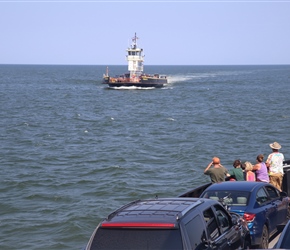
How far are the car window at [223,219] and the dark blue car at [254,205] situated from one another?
3.93ft

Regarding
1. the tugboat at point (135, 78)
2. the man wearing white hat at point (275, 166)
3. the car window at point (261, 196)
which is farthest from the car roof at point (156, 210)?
the tugboat at point (135, 78)

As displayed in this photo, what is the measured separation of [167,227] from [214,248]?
0.95 m

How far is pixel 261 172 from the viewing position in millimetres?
12523

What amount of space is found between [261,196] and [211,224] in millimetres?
2879

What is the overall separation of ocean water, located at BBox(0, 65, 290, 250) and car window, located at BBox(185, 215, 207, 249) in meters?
8.68

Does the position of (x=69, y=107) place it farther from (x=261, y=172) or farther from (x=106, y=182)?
(x=261, y=172)

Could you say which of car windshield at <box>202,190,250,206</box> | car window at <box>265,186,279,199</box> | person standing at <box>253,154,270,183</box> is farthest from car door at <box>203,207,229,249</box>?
person standing at <box>253,154,270,183</box>

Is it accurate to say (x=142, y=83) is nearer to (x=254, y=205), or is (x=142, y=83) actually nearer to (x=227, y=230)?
(x=254, y=205)

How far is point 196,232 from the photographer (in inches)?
267

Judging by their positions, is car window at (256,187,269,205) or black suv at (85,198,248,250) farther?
car window at (256,187,269,205)

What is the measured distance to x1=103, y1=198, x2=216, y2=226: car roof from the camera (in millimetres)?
6605
